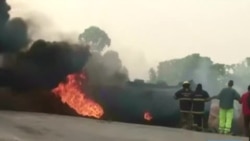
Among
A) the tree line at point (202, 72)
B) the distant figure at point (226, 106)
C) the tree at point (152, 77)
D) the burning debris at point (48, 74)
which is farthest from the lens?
the burning debris at point (48, 74)

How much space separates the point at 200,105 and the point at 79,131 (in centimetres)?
449

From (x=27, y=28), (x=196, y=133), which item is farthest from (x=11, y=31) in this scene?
(x=196, y=133)

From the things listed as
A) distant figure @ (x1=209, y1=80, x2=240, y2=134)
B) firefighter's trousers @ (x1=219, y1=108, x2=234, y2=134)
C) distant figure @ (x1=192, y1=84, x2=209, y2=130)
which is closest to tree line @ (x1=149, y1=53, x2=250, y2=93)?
distant figure @ (x1=209, y1=80, x2=240, y2=134)

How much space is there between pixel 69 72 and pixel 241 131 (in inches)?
218

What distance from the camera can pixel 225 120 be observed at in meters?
14.8

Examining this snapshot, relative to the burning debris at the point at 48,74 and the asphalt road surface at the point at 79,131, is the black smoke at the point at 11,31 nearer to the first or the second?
the burning debris at the point at 48,74

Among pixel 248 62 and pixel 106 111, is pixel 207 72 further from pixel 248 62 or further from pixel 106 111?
pixel 106 111

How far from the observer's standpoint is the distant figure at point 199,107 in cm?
1484

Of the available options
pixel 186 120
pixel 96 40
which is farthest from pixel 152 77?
pixel 96 40

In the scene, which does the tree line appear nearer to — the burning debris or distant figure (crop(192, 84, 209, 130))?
distant figure (crop(192, 84, 209, 130))

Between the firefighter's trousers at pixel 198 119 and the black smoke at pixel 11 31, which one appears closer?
the firefighter's trousers at pixel 198 119

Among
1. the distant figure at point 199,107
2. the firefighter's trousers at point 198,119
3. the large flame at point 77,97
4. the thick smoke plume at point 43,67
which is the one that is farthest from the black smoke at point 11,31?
the firefighter's trousers at point 198,119

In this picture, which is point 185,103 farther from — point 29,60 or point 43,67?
point 29,60

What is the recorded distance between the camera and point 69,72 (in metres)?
16.0
